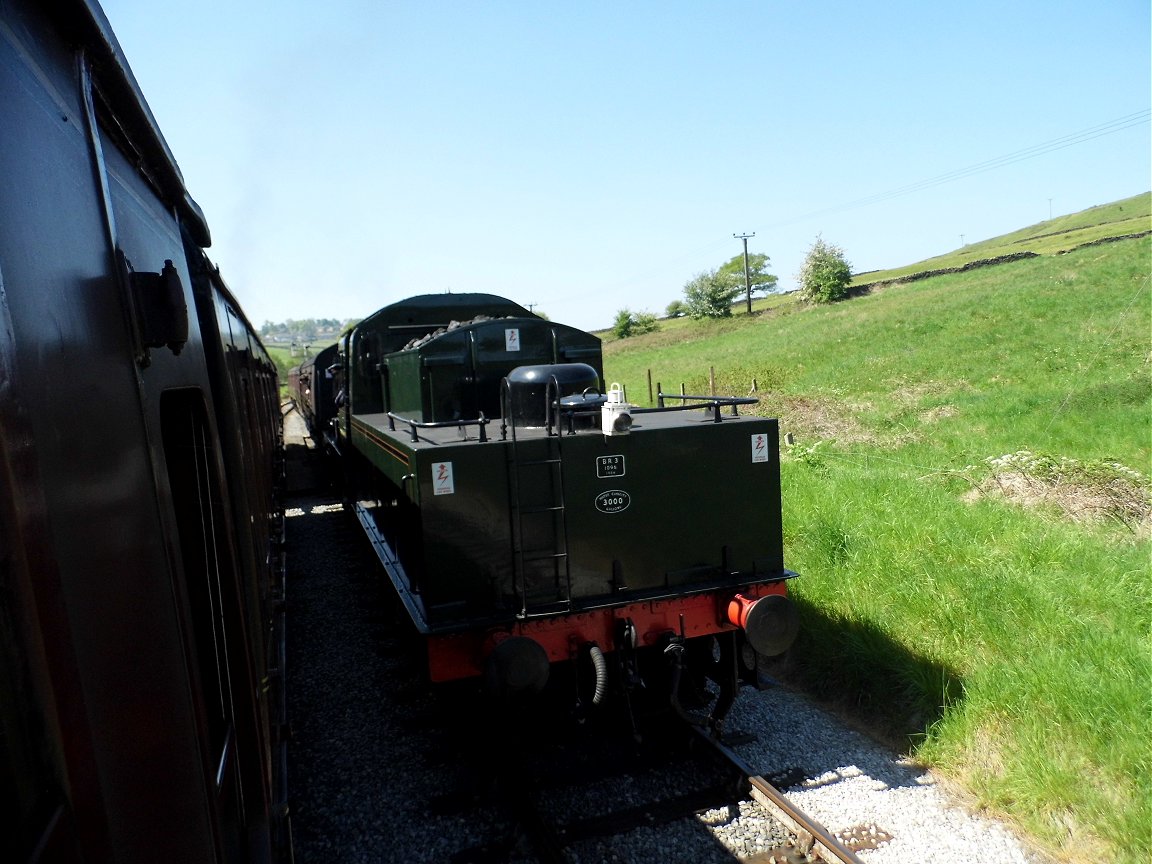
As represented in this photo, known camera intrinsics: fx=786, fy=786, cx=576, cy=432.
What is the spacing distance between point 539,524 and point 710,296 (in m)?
62.3

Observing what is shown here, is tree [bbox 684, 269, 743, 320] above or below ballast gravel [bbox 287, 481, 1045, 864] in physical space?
above

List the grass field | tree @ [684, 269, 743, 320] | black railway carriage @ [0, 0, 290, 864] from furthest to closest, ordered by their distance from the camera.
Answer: tree @ [684, 269, 743, 320], the grass field, black railway carriage @ [0, 0, 290, 864]

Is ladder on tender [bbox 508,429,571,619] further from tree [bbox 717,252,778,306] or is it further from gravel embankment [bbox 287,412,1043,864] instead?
tree [bbox 717,252,778,306]

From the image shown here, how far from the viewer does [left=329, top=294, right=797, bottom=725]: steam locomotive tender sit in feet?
16.1

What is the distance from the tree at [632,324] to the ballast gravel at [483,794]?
58.3 m

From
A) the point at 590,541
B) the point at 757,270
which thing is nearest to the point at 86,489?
the point at 590,541

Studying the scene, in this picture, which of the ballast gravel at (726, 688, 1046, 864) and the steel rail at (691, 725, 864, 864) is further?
the ballast gravel at (726, 688, 1046, 864)

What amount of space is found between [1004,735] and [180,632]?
209 inches

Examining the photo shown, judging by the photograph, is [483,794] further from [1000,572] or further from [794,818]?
[1000,572]

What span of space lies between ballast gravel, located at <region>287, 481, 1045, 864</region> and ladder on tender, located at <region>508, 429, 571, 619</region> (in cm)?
129

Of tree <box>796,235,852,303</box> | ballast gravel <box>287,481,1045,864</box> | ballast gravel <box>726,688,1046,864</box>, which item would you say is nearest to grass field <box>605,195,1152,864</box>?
ballast gravel <box>726,688,1046,864</box>

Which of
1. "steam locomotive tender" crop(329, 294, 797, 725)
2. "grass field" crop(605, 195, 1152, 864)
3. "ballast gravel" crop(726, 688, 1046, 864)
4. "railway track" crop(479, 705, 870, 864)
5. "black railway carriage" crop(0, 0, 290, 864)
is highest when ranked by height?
"black railway carriage" crop(0, 0, 290, 864)

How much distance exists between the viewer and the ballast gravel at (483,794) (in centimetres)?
447

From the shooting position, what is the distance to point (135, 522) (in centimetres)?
150
